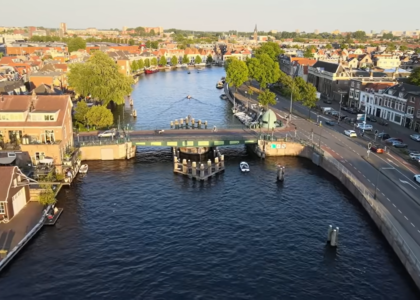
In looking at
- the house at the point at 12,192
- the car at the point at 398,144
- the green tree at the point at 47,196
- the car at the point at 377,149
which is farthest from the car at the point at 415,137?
the house at the point at 12,192

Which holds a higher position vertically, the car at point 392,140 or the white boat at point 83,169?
the car at point 392,140

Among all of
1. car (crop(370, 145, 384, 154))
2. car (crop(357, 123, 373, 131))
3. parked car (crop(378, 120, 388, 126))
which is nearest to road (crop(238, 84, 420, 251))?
car (crop(370, 145, 384, 154))

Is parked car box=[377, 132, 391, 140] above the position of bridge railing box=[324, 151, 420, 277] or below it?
above

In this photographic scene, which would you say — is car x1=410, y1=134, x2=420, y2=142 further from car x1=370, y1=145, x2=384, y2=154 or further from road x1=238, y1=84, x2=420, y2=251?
car x1=370, y1=145, x2=384, y2=154

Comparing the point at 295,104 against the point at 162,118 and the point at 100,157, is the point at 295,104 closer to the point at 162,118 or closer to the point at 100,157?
the point at 162,118

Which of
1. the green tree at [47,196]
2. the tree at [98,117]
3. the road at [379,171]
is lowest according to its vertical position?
the green tree at [47,196]

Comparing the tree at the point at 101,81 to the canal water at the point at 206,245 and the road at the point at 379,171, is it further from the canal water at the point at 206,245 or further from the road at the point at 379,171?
the road at the point at 379,171
